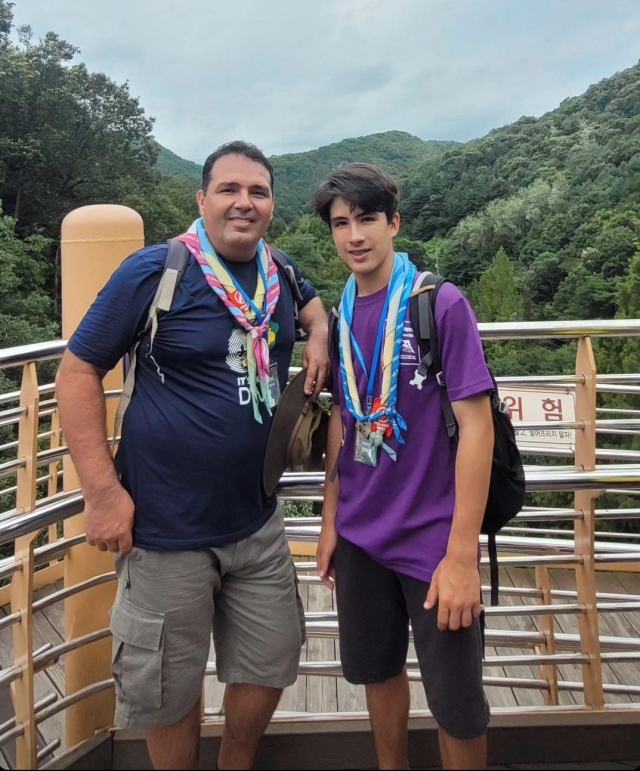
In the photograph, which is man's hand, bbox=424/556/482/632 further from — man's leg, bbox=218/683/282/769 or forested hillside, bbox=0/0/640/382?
forested hillside, bbox=0/0/640/382

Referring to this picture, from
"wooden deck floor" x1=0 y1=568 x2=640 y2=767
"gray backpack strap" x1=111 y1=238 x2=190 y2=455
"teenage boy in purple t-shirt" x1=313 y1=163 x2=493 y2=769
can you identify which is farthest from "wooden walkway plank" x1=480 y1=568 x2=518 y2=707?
"gray backpack strap" x1=111 y1=238 x2=190 y2=455

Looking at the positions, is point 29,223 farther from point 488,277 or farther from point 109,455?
point 109,455

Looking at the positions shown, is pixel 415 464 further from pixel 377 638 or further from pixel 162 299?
pixel 162 299

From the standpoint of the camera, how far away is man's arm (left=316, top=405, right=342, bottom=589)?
1549mm

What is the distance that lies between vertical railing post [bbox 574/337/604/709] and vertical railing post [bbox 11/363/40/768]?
1.47 m

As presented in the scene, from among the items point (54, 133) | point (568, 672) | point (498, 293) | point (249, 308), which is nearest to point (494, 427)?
point (249, 308)

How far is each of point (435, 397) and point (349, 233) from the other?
390mm

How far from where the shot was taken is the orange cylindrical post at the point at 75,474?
1808mm

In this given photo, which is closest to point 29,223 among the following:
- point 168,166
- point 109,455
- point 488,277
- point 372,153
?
point 168,166

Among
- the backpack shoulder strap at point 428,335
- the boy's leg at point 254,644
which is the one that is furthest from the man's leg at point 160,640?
the backpack shoulder strap at point 428,335

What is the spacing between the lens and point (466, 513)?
129cm

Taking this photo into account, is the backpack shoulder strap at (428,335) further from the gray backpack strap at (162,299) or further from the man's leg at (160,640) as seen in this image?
the man's leg at (160,640)

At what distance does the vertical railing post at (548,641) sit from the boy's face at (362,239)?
1.40 m

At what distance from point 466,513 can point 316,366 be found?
0.47 meters
